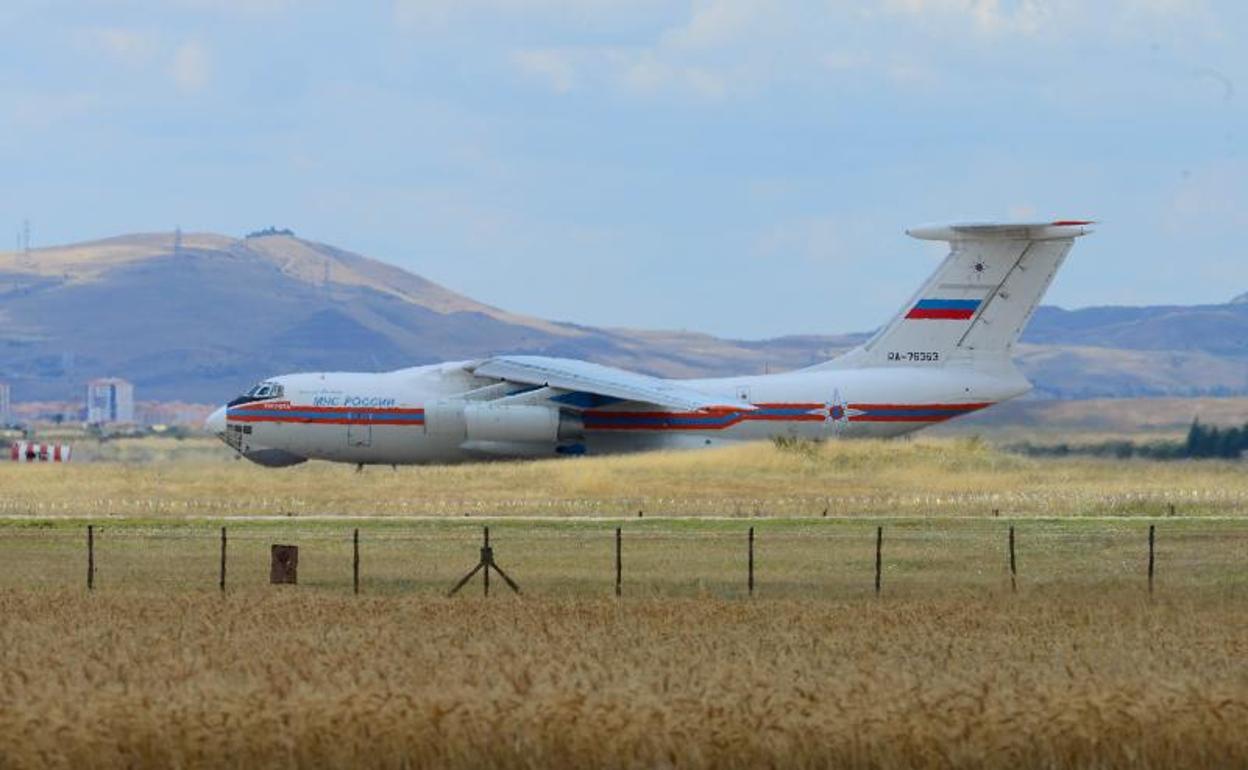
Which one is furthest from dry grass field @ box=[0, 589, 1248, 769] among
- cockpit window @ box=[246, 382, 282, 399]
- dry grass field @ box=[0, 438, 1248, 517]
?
cockpit window @ box=[246, 382, 282, 399]

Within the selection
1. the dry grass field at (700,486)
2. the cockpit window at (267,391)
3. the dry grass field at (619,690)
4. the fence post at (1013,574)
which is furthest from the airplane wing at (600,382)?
the dry grass field at (619,690)

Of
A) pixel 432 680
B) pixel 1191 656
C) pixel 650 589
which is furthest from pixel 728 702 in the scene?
pixel 650 589

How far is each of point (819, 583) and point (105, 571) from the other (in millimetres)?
10891

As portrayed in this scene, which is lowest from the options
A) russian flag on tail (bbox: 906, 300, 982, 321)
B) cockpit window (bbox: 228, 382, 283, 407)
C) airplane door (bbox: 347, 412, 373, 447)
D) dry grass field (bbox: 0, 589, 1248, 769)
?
dry grass field (bbox: 0, 589, 1248, 769)

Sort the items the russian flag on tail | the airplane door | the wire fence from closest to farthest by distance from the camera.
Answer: the wire fence → the airplane door → the russian flag on tail

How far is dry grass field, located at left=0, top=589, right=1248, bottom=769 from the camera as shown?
65.1 ft

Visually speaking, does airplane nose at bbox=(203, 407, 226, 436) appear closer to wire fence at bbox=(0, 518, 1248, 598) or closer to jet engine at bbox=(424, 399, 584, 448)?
jet engine at bbox=(424, 399, 584, 448)

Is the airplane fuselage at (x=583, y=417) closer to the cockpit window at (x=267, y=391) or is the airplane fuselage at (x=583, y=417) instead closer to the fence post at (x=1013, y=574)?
the cockpit window at (x=267, y=391)

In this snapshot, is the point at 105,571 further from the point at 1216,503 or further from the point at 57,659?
the point at 1216,503

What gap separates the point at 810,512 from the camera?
49656 mm

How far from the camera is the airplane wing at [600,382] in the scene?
196 ft

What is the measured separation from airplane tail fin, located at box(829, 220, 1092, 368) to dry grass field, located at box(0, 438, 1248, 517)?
160 inches

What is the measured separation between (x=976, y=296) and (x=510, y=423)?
11961 mm

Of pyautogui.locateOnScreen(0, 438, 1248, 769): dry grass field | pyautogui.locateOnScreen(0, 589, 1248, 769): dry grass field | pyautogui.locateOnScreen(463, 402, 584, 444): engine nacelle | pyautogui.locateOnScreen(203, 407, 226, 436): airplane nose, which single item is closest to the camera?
pyautogui.locateOnScreen(0, 589, 1248, 769): dry grass field
